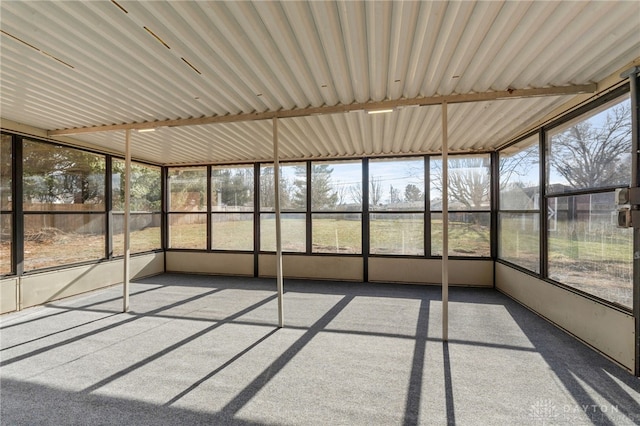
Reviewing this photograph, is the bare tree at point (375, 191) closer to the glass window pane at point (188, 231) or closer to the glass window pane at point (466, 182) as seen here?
the glass window pane at point (466, 182)

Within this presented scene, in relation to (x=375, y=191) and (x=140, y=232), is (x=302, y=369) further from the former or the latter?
(x=140, y=232)

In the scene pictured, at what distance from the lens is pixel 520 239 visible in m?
5.01

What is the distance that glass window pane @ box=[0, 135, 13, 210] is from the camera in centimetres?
442

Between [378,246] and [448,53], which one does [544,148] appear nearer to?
[448,53]

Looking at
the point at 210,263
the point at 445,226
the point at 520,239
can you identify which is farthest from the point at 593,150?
the point at 210,263

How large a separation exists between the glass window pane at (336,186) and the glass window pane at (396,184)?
33 centimetres

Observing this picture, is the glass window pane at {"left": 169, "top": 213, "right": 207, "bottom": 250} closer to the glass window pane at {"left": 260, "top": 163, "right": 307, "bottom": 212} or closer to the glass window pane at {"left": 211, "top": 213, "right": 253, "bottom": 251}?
the glass window pane at {"left": 211, "top": 213, "right": 253, "bottom": 251}

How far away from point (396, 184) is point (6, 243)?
7011 millimetres

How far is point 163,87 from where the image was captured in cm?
323

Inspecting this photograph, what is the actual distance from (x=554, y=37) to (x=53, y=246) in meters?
7.48

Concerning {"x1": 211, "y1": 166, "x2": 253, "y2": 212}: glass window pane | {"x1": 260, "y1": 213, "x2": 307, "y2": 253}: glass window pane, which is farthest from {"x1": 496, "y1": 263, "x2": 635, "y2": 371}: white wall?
{"x1": 211, "y1": 166, "x2": 253, "y2": 212}: glass window pane

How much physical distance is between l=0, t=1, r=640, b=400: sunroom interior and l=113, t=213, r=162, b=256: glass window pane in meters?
0.05

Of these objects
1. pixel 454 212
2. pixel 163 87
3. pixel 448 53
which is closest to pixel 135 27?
pixel 163 87

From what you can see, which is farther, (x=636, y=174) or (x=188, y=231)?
(x=188, y=231)
